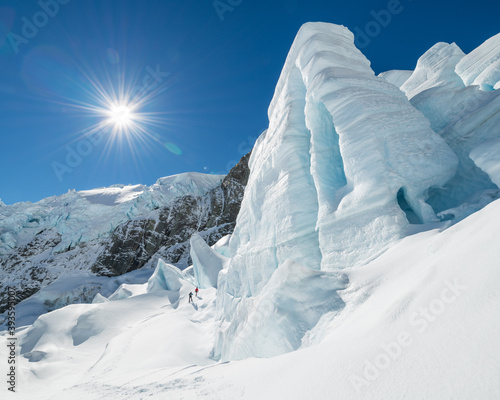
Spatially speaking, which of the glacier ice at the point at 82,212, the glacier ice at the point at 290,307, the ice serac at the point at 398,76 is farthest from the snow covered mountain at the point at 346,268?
the glacier ice at the point at 82,212

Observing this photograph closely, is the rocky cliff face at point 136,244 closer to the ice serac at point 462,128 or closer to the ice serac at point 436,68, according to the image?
the ice serac at point 436,68

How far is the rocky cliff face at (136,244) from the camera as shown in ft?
Answer: 182

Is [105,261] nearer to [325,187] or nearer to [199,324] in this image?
[199,324]

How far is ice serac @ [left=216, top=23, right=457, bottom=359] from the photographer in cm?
593

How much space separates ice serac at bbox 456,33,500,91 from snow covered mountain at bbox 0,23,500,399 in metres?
0.09

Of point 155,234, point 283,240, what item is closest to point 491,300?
point 283,240

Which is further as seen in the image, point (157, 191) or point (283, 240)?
point (157, 191)

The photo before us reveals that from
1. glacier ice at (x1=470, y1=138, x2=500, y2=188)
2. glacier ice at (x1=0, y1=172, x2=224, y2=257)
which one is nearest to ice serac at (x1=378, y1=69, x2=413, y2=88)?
glacier ice at (x1=470, y1=138, x2=500, y2=188)

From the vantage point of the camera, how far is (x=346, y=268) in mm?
5871

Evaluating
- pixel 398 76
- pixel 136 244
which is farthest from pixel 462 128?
pixel 136 244

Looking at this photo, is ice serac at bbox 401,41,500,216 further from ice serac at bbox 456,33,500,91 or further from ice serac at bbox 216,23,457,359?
ice serac at bbox 456,33,500,91

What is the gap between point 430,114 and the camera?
28.9 ft

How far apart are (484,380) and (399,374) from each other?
0.55 metres

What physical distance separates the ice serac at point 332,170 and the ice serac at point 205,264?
1004 centimetres
